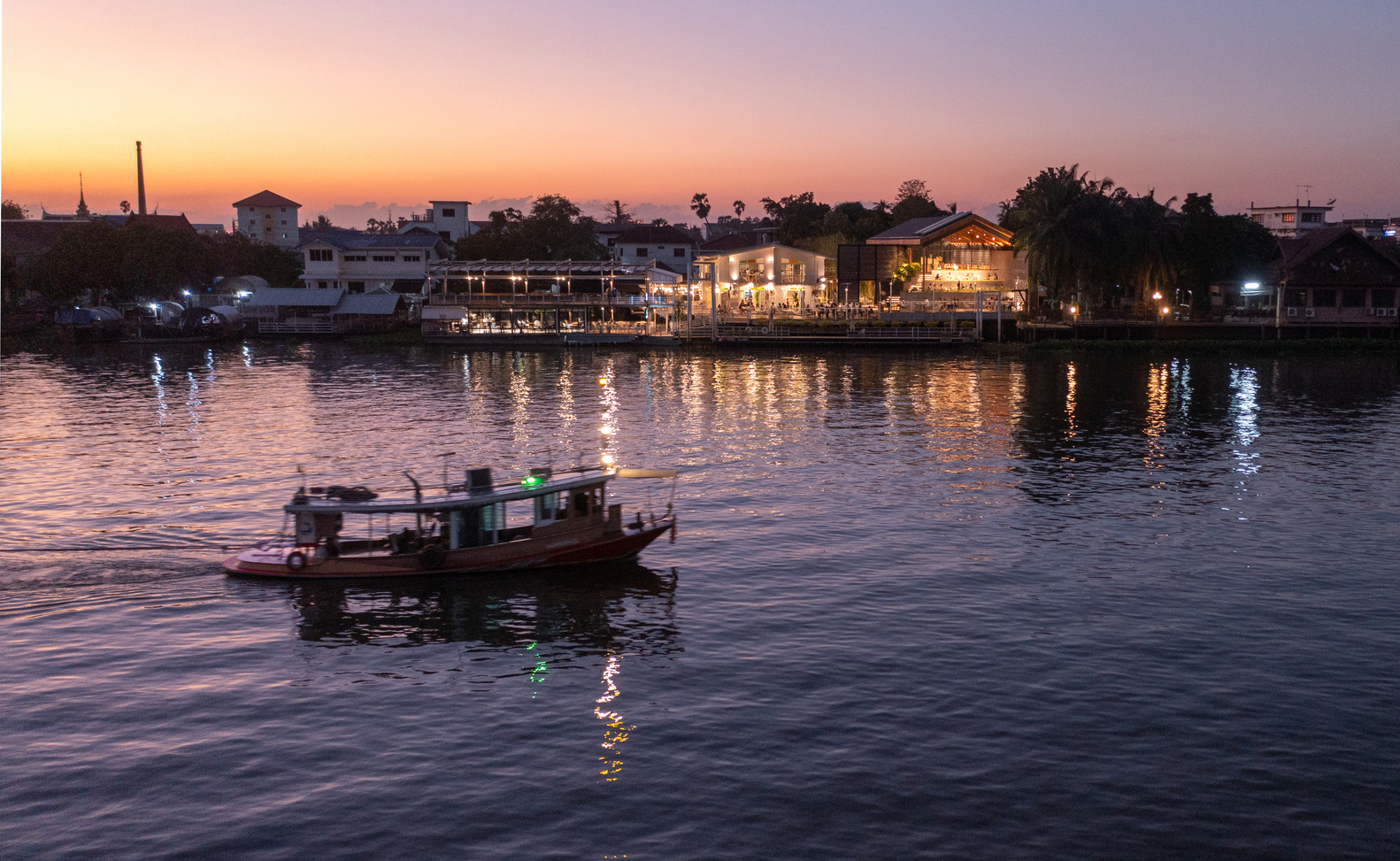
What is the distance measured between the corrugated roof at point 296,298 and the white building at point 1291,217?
139 meters

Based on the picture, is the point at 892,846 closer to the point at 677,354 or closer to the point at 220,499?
the point at 220,499

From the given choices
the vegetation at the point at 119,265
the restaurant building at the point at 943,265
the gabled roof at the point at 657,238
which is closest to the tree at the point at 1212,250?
the restaurant building at the point at 943,265

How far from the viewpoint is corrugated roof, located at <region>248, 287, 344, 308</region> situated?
11112cm

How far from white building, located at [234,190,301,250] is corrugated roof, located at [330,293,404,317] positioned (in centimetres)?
6329

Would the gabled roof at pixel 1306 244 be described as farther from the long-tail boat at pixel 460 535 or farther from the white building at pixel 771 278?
the long-tail boat at pixel 460 535

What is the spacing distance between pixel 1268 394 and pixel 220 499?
183 ft

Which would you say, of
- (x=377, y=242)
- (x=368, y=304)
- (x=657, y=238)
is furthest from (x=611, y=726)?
(x=657, y=238)

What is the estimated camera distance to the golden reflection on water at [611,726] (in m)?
16.6

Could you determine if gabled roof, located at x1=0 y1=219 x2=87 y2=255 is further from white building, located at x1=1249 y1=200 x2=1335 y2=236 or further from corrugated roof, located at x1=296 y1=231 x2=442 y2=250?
white building, located at x1=1249 y1=200 x2=1335 y2=236

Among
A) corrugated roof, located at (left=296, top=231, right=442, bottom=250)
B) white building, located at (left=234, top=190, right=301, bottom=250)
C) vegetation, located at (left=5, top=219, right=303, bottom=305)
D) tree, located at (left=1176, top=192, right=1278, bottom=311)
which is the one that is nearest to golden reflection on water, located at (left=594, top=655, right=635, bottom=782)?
tree, located at (left=1176, top=192, right=1278, bottom=311)

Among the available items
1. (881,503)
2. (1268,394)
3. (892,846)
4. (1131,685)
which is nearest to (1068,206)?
(1268,394)

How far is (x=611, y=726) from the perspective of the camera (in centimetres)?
1808

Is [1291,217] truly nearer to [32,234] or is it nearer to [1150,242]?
[1150,242]

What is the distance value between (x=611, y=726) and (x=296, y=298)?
103647 mm
